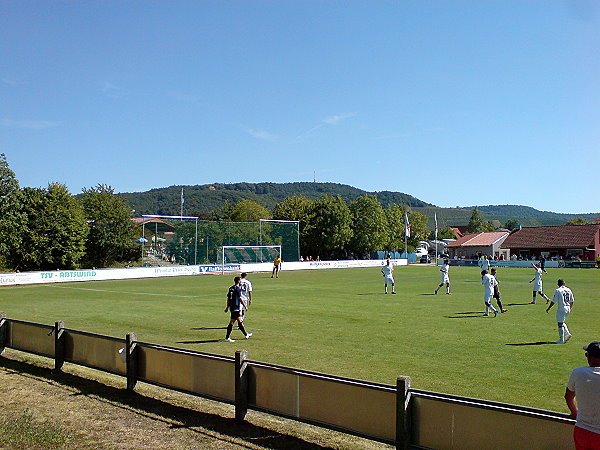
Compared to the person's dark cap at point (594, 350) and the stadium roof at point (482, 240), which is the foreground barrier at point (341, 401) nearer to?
the person's dark cap at point (594, 350)

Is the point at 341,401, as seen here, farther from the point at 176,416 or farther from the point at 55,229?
the point at 55,229

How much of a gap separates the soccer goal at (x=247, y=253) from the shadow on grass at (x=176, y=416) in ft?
156

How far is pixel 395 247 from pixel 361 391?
103 meters

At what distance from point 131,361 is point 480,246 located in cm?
10930

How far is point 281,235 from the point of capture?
70375 mm

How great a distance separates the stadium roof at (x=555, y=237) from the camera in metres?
94.5

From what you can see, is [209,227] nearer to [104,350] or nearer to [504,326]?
[504,326]

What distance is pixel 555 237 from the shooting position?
325 feet

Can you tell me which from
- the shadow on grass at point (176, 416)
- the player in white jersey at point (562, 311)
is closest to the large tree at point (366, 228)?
the player in white jersey at point (562, 311)

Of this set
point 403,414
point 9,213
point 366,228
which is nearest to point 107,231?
point 9,213

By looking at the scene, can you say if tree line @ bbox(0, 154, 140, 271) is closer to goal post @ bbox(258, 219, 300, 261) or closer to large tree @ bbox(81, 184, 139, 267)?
large tree @ bbox(81, 184, 139, 267)

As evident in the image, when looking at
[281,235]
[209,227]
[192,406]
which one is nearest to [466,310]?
[192,406]

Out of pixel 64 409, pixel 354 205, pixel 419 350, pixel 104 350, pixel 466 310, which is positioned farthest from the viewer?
pixel 354 205

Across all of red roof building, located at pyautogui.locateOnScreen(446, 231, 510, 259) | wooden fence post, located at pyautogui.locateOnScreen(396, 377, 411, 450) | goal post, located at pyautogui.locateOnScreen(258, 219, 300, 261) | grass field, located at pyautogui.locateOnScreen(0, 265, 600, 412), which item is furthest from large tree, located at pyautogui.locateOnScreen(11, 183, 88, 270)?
red roof building, located at pyautogui.locateOnScreen(446, 231, 510, 259)
